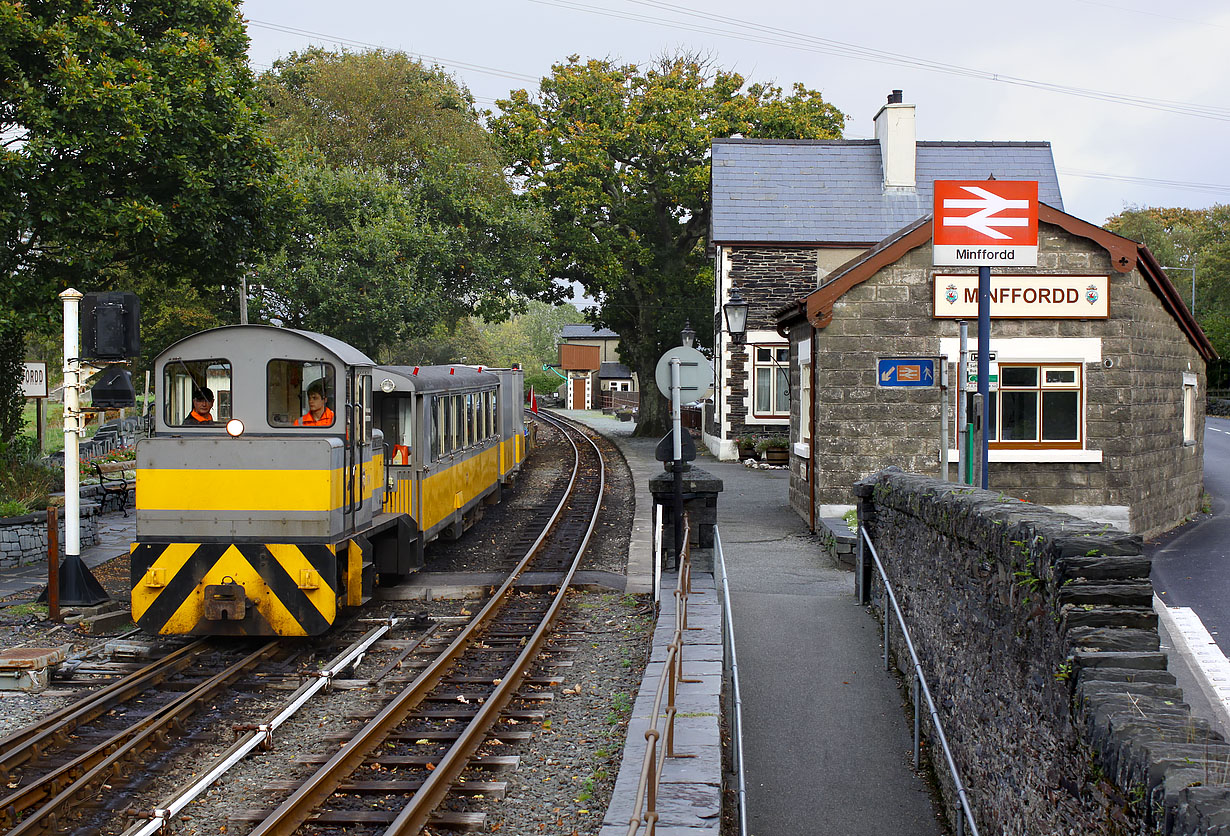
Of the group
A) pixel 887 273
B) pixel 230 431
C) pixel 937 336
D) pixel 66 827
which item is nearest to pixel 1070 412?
pixel 937 336

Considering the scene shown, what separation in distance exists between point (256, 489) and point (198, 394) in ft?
4.05

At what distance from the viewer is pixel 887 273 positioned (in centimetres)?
1631

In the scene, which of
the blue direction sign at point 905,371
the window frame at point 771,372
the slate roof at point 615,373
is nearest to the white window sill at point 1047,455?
the blue direction sign at point 905,371

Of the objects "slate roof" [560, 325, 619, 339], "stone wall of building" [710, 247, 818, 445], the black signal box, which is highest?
"slate roof" [560, 325, 619, 339]

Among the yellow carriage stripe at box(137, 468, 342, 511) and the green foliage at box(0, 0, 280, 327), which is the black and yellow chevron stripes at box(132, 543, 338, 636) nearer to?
the yellow carriage stripe at box(137, 468, 342, 511)

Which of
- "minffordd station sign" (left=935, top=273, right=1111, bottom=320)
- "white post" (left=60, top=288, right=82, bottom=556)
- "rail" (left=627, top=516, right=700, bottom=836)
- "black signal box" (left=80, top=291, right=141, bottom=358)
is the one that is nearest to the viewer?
"rail" (left=627, top=516, right=700, bottom=836)

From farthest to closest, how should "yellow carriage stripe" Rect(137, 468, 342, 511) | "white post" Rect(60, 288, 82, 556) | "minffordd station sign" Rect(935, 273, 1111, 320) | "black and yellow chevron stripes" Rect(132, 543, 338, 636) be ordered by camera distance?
"minffordd station sign" Rect(935, 273, 1111, 320), "white post" Rect(60, 288, 82, 556), "yellow carriage stripe" Rect(137, 468, 342, 511), "black and yellow chevron stripes" Rect(132, 543, 338, 636)

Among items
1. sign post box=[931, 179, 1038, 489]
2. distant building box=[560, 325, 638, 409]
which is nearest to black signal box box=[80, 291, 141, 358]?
sign post box=[931, 179, 1038, 489]

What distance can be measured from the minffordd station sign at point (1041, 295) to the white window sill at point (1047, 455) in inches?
77.5

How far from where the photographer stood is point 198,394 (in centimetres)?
1053

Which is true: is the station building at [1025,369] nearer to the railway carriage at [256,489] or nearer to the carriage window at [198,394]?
the railway carriage at [256,489]

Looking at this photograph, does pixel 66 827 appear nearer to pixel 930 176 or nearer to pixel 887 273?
pixel 887 273

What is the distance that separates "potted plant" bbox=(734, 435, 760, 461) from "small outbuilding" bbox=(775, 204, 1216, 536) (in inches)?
516

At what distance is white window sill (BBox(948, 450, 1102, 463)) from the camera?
16297mm
